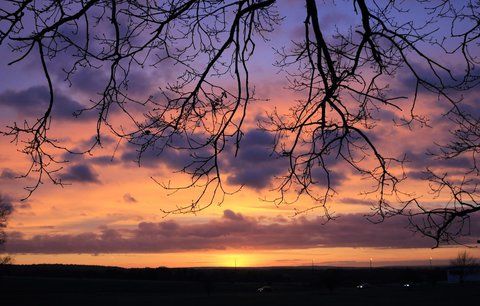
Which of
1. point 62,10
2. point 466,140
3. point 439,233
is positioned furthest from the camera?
point 466,140

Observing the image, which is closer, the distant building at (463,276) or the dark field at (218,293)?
the dark field at (218,293)

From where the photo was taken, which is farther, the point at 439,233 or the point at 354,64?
the point at 439,233

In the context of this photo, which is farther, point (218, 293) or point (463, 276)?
point (463, 276)

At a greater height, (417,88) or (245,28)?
(245,28)

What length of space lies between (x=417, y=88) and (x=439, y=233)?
5.59 ft

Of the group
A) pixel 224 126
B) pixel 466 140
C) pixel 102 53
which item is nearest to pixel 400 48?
pixel 224 126

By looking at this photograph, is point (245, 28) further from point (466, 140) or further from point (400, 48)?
point (466, 140)

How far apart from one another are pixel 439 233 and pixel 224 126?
2675mm

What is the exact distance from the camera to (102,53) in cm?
512

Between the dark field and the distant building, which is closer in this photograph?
the dark field

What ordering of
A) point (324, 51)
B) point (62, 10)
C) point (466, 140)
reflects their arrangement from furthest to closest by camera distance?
point (466, 140), point (324, 51), point (62, 10)

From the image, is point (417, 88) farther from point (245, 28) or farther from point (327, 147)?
point (245, 28)

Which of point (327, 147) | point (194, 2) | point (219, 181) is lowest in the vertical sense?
point (219, 181)

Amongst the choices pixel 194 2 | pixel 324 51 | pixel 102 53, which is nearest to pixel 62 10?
pixel 102 53
